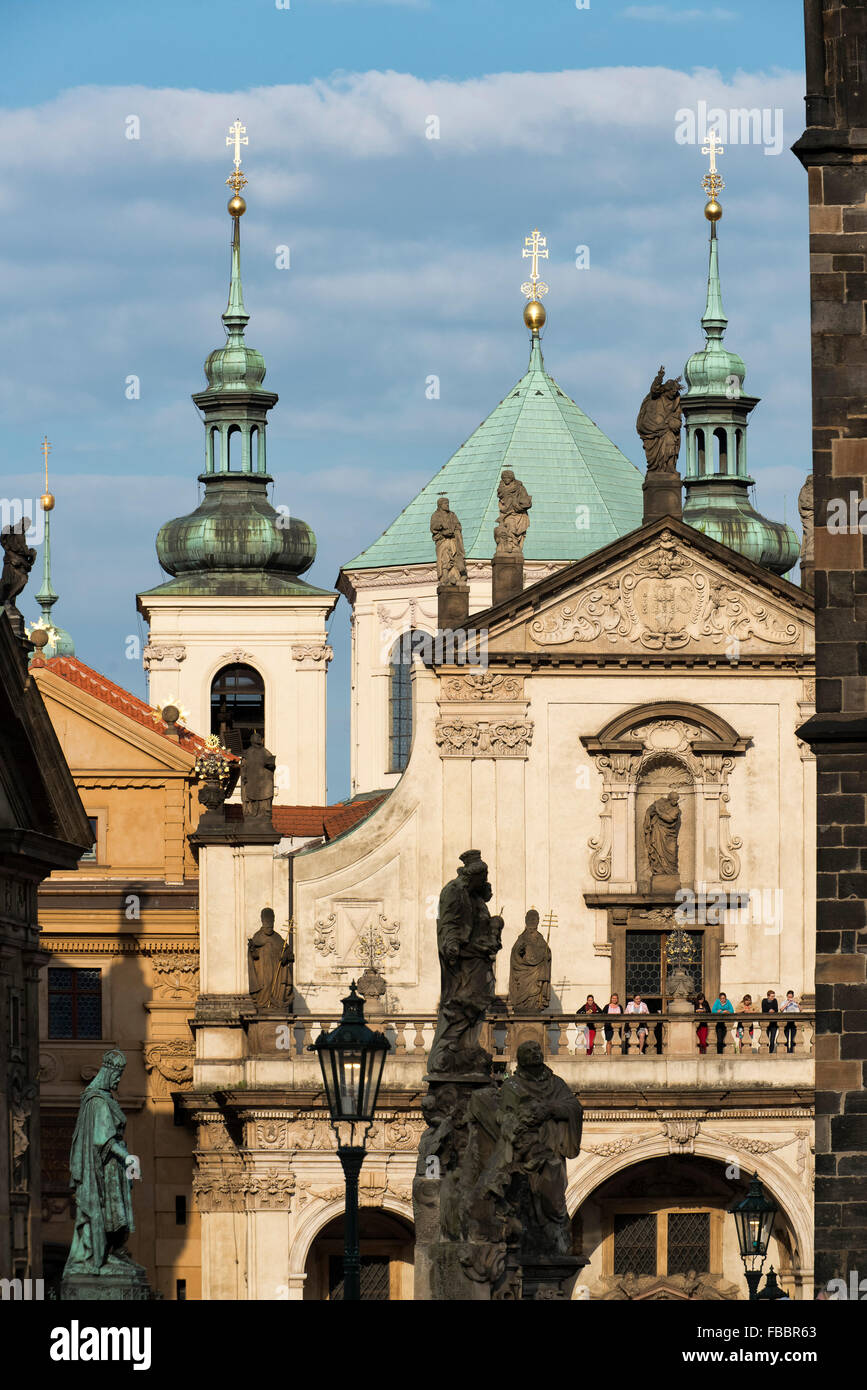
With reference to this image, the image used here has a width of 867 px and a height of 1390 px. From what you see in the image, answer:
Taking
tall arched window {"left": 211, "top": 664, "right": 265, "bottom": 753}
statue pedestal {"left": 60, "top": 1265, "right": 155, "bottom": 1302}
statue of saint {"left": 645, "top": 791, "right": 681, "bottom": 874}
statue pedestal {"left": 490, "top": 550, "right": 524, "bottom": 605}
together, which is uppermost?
tall arched window {"left": 211, "top": 664, "right": 265, "bottom": 753}

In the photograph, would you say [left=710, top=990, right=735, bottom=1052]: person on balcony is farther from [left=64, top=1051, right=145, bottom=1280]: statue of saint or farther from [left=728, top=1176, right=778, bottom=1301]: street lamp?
[left=64, top=1051, right=145, bottom=1280]: statue of saint

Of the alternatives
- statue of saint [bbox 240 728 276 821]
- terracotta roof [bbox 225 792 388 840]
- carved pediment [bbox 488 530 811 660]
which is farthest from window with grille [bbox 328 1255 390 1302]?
terracotta roof [bbox 225 792 388 840]

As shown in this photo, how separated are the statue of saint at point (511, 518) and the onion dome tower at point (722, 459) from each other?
21114 millimetres

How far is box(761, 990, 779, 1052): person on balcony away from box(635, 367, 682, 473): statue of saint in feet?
24.8

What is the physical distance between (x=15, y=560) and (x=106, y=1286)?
9.80m

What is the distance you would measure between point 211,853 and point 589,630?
620cm

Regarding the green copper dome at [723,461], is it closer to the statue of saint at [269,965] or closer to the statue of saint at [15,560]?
the statue of saint at [269,965]

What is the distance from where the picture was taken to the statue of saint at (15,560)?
3584 centimetres

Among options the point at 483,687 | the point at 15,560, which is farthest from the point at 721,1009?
the point at 15,560

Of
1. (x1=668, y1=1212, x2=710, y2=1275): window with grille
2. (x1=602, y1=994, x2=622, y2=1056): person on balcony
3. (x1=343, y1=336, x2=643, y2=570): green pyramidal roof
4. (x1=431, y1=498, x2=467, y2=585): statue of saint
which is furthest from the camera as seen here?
(x1=343, y1=336, x2=643, y2=570): green pyramidal roof

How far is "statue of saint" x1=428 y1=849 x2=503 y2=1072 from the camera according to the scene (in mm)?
24938

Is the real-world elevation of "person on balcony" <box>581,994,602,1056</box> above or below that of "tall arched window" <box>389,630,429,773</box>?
below

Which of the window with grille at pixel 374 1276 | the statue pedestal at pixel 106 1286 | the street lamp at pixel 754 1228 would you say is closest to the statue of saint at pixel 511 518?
the window with grille at pixel 374 1276

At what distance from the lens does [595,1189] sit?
161 feet
